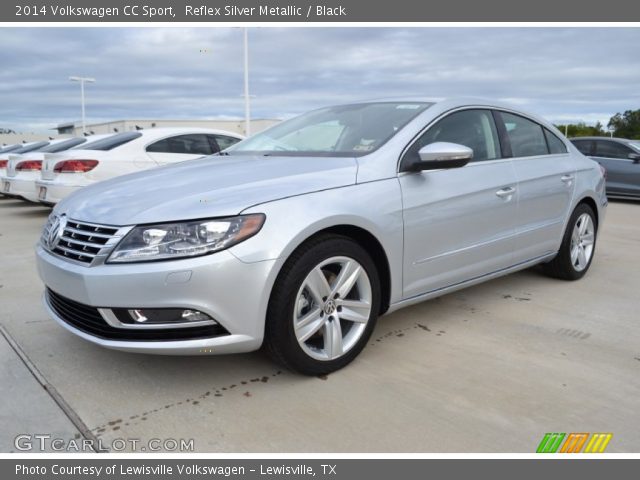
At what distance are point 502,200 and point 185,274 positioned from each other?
2.29m

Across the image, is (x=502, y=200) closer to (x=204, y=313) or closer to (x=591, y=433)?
(x=591, y=433)

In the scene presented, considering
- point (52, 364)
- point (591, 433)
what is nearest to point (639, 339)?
point (591, 433)

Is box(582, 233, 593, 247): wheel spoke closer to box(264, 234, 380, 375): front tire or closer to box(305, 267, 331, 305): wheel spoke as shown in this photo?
box(264, 234, 380, 375): front tire

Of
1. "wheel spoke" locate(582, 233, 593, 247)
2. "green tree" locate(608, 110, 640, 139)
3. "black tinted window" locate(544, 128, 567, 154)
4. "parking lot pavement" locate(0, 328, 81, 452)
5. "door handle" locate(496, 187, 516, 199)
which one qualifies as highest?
"green tree" locate(608, 110, 640, 139)

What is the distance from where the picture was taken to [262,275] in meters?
2.51

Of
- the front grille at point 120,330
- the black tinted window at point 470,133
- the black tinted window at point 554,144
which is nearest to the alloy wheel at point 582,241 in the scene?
the black tinted window at point 554,144

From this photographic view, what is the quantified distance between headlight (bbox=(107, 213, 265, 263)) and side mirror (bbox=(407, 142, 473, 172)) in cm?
116

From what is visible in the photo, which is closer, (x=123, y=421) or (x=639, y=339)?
(x=123, y=421)

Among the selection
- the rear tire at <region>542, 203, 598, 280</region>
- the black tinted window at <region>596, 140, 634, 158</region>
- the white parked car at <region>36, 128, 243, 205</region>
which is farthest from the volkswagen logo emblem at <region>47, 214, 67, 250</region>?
the black tinted window at <region>596, 140, 634, 158</region>

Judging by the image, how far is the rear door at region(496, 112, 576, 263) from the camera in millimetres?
4009

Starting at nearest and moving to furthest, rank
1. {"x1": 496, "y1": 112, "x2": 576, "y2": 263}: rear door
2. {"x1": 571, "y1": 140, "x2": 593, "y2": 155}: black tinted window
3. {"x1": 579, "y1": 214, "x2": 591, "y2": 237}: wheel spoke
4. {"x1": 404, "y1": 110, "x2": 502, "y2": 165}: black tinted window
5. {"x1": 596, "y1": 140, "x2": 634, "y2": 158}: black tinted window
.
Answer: {"x1": 404, "y1": 110, "x2": 502, "y2": 165}: black tinted window
{"x1": 496, "y1": 112, "x2": 576, "y2": 263}: rear door
{"x1": 579, "y1": 214, "x2": 591, "y2": 237}: wheel spoke
{"x1": 596, "y1": 140, "x2": 634, "y2": 158}: black tinted window
{"x1": 571, "y1": 140, "x2": 593, "y2": 155}: black tinted window

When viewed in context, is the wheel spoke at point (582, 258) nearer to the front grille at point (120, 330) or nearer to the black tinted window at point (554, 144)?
the black tinted window at point (554, 144)

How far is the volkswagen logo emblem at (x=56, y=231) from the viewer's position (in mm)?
2836
